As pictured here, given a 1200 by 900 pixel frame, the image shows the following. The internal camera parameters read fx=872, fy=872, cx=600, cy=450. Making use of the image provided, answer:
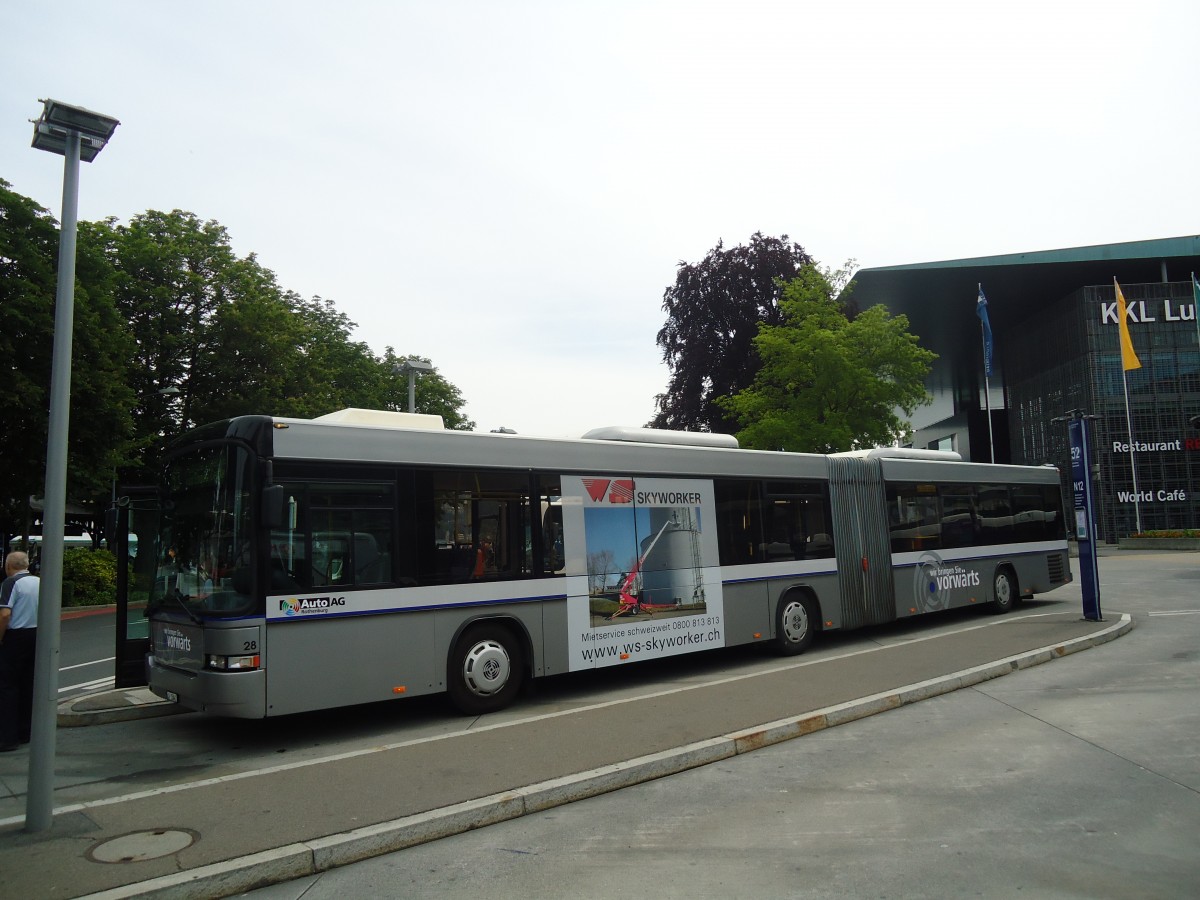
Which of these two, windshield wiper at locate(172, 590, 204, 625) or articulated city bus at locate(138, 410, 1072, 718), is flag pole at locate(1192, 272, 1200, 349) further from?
windshield wiper at locate(172, 590, 204, 625)

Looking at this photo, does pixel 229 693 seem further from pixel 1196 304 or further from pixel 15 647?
pixel 1196 304

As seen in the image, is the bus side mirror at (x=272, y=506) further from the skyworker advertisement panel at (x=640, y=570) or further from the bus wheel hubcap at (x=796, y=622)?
the bus wheel hubcap at (x=796, y=622)

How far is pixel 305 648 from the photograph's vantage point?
25.1 feet

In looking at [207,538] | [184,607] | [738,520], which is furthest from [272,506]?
[738,520]

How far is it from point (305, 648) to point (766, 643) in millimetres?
7345

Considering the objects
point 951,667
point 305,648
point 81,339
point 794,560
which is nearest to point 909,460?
point 794,560

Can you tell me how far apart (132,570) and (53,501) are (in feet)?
16.4

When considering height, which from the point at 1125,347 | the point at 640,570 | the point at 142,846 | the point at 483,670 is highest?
the point at 1125,347

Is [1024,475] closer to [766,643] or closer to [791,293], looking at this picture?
[766,643]

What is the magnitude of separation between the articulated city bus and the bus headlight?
17mm

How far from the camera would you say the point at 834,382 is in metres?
26.1

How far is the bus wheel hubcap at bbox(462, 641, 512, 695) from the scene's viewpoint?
28.9 feet

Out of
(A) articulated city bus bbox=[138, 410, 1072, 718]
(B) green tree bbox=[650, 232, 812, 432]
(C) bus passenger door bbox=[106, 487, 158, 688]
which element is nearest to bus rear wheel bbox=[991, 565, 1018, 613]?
Answer: (A) articulated city bus bbox=[138, 410, 1072, 718]

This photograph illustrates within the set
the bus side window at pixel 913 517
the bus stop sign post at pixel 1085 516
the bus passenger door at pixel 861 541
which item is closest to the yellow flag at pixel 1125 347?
the bus stop sign post at pixel 1085 516
